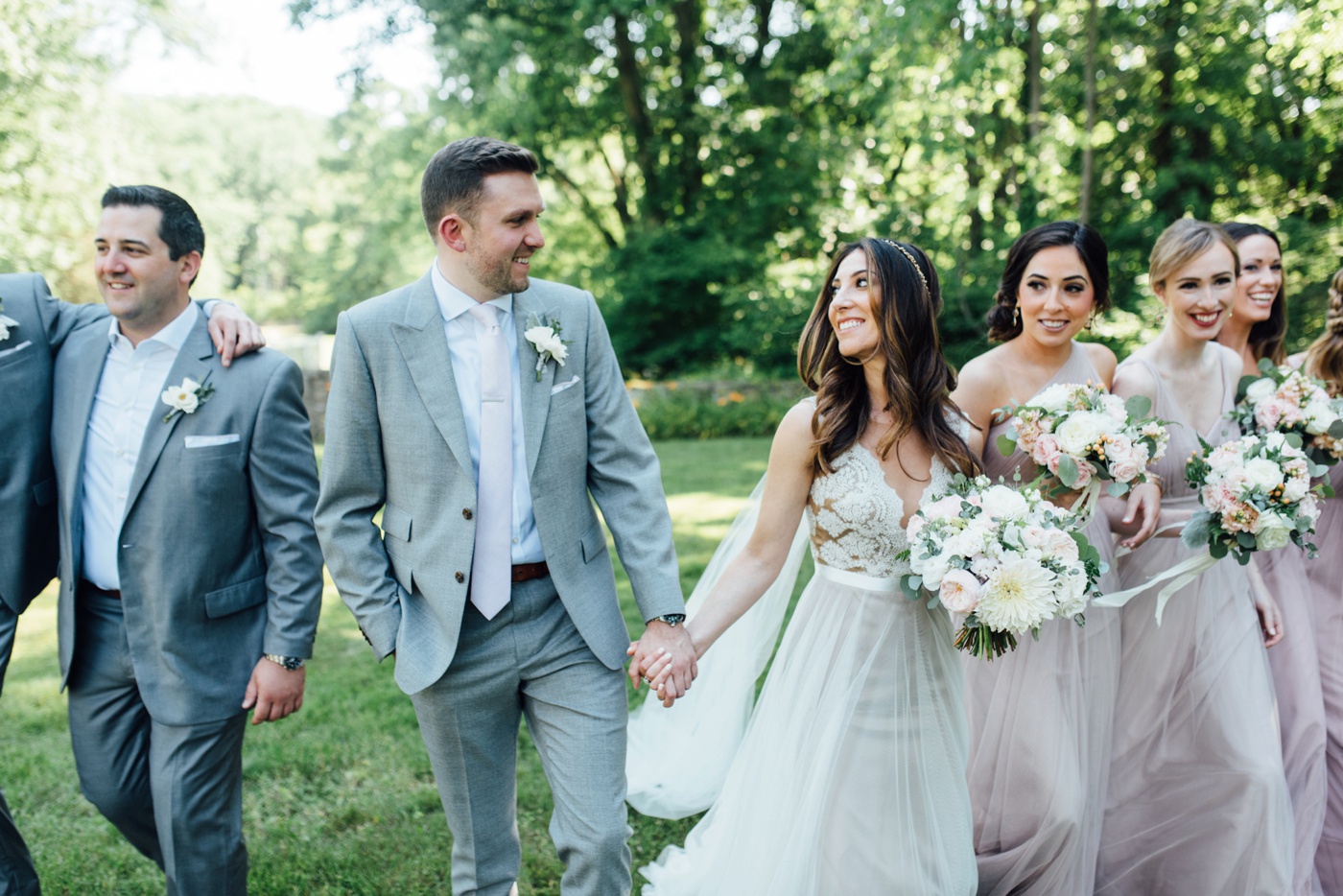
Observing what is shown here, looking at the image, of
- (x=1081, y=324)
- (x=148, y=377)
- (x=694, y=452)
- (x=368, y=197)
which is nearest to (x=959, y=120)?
(x=694, y=452)

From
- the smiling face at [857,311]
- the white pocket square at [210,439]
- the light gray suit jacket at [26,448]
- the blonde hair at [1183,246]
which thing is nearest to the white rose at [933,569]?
the smiling face at [857,311]

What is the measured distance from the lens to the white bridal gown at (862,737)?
3.01 metres

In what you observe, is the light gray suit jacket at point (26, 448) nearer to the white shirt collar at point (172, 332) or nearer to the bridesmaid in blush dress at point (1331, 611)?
the white shirt collar at point (172, 332)

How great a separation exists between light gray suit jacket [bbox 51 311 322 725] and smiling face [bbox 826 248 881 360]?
1.85 metres

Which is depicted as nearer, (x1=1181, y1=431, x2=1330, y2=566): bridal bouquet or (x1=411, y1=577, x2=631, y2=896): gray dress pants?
(x1=411, y1=577, x2=631, y2=896): gray dress pants

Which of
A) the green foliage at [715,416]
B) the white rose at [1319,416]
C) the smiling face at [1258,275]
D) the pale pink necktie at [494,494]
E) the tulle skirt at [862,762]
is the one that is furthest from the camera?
the green foliage at [715,416]

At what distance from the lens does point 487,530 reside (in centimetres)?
286

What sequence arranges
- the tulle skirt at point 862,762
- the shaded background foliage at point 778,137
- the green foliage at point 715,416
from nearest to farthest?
the tulle skirt at point 862,762 → the shaded background foliage at point 778,137 → the green foliage at point 715,416

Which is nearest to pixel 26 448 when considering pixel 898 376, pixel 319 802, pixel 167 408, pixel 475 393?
pixel 167 408

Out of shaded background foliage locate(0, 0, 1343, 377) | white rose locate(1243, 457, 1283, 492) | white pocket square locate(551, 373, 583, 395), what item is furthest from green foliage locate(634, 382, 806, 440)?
white pocket square locate(551, 373, 583, 395)

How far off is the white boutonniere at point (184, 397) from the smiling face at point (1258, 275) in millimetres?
4397

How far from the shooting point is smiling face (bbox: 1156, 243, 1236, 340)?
393 cm

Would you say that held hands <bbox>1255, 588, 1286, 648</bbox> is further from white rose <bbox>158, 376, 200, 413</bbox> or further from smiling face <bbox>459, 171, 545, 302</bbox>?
white rose <bbox>158, 376, 200, 413</bbox>

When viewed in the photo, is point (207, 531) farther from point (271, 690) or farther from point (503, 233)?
point (503, 233)
